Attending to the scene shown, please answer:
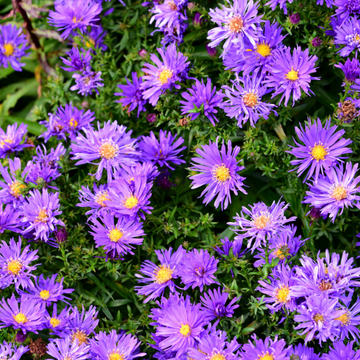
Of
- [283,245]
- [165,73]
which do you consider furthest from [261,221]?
[165,73]

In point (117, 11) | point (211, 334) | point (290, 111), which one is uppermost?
point (117, 11)

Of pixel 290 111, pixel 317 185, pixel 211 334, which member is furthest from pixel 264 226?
pixel 290 111

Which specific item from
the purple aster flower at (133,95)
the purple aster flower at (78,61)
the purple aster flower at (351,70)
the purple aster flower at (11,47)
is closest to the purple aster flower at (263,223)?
the purple aster flower at (351,70)

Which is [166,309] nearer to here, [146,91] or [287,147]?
[287,147]

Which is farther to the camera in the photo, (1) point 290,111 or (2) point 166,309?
(1) point 290,111

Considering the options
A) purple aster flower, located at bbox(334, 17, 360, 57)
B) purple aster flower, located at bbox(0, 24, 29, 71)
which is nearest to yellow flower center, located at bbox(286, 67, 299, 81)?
purple aster flower, located at bbox(334, 17, 360, 57)

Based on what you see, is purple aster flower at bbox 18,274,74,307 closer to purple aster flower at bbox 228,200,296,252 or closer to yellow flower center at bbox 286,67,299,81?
purple aster flower at bbox 228,200,296,252

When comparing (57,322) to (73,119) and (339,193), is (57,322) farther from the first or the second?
(339,193)
